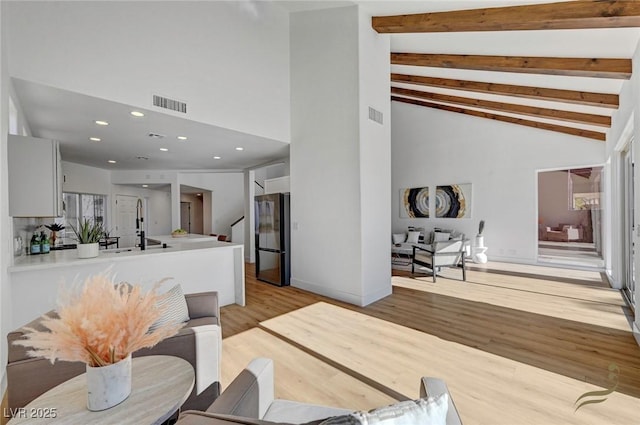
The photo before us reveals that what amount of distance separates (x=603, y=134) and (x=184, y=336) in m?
8.21

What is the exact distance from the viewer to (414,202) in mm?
9125

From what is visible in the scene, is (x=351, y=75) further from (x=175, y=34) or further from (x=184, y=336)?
(x=184, y=336)

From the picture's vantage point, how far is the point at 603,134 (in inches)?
232

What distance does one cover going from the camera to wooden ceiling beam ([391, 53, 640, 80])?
3.43 m

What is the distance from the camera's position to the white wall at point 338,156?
14.2 ft

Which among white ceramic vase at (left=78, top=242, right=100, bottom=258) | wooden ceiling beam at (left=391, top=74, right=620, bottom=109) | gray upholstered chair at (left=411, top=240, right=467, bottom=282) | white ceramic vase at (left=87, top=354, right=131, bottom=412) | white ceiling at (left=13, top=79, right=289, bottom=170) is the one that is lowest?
gray upholstered chair at (left=411, top=240, right=467, bottom=282)

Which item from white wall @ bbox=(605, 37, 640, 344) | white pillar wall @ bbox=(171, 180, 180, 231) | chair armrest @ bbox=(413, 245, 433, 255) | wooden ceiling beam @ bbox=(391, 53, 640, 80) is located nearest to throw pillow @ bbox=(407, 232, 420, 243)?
chair armrest @ bbox=(413, 245, 433, 255)

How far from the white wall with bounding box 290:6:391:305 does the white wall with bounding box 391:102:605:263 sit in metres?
4.33

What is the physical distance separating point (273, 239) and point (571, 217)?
23.1 feet

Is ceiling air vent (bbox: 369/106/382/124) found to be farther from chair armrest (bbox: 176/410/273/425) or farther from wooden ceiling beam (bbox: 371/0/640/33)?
chair armrest (bbox: 176/410/273/425)

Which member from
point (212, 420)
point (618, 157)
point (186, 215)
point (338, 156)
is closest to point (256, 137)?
point (338, 156)

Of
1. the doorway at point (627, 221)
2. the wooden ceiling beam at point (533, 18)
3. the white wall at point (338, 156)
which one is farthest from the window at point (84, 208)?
the doorway at point (627, 221)

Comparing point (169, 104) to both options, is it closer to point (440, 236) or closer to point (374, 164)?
point (374, 164)

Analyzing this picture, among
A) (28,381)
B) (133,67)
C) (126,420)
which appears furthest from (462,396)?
(133,67)
